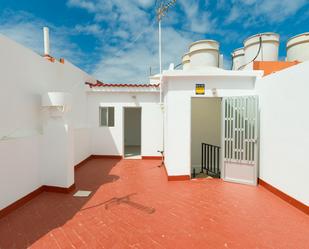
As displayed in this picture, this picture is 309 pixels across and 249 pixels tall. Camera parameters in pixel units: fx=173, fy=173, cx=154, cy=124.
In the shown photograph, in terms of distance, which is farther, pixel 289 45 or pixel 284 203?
pixel 289 45

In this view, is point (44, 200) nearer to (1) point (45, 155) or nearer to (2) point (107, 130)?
(1) point (45, 155)

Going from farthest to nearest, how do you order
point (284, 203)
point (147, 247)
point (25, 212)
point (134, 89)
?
point (134, 89) → point (284, 203) → point (25, 212) → point (147, 247)

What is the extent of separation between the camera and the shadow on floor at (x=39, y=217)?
106 inches

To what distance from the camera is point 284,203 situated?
3742 mm

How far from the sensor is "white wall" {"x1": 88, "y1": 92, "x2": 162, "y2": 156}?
7.70 metres

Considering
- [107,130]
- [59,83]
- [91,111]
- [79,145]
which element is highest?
[59,83]

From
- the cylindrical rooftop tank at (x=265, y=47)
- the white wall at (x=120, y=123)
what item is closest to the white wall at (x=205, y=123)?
the white wall at (x=120, y=123)

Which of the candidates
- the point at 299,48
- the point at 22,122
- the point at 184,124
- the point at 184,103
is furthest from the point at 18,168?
the point at 299,48

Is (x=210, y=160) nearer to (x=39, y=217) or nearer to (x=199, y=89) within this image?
(x=199, y=89)

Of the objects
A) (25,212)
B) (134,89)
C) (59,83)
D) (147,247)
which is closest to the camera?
(147,247)

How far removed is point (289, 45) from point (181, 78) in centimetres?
465

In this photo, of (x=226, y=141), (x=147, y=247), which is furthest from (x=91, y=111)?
(x=147, y=247)

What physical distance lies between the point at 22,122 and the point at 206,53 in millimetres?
5618

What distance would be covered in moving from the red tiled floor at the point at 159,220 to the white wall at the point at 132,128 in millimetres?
7766
